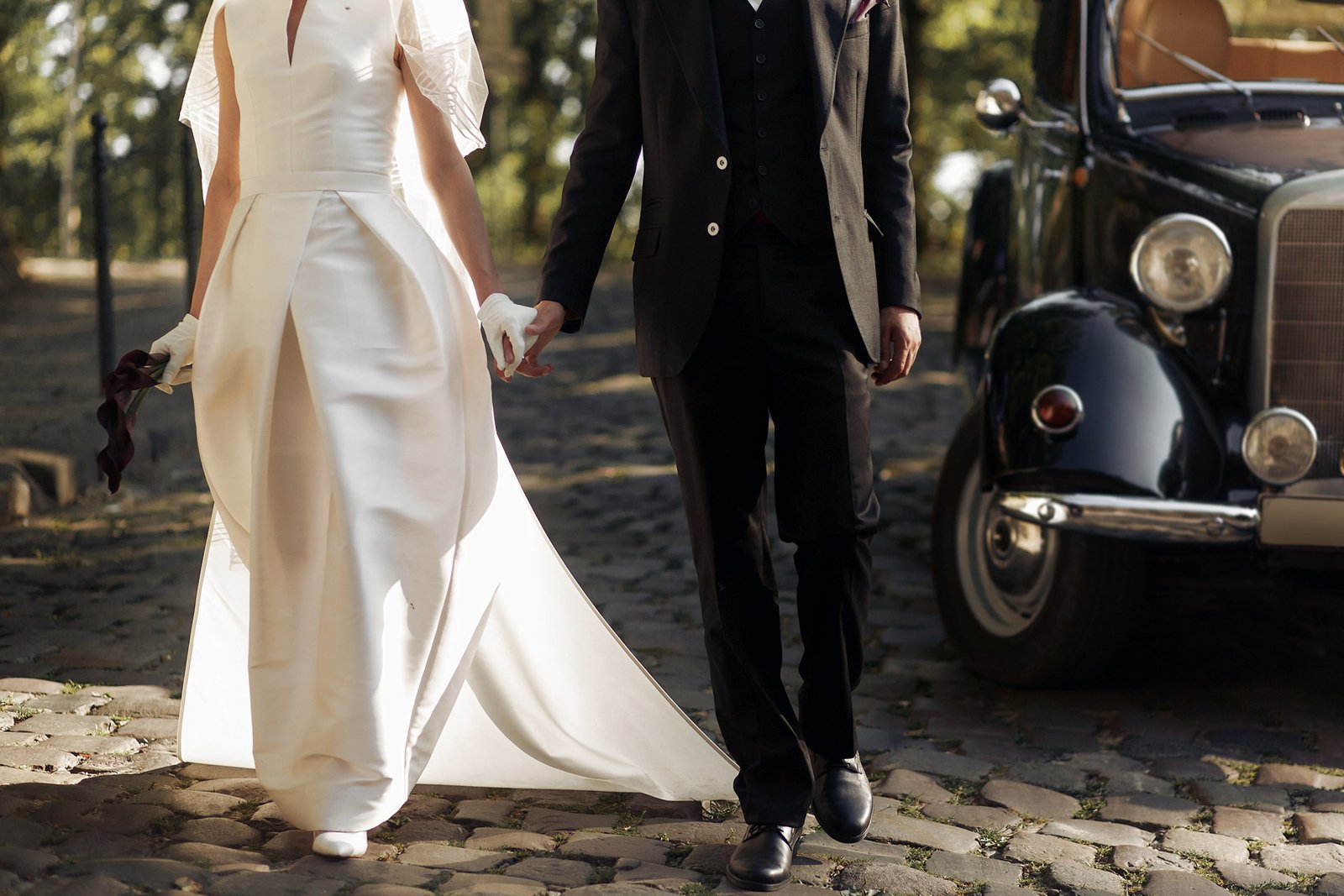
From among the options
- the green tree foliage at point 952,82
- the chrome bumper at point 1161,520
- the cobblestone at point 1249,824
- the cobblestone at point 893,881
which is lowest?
the cobblestone at point 1249,824

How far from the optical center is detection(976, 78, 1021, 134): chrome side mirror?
4918 mm

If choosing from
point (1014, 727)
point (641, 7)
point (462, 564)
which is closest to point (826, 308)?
point (641, 7)

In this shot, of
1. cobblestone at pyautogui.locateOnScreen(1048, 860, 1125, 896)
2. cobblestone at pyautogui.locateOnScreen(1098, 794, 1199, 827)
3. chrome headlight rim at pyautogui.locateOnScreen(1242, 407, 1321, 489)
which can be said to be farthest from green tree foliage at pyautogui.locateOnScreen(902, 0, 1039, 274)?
cobblestone at pyautogui.locateOnScreen(1048, 860, 1125, 896)

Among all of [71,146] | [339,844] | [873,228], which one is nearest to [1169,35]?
[873,228]

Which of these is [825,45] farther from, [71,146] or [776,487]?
[71,146]

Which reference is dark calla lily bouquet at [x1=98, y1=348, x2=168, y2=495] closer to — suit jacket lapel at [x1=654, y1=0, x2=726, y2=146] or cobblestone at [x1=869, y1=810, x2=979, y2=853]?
suit jacket lapel at [x1=654, y1=0, x2=726, y2=146]

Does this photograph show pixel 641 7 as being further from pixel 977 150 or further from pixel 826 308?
pixel 977 150

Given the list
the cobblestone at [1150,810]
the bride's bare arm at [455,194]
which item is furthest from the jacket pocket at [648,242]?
the cobblestone at [1150,810]

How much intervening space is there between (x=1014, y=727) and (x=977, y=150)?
2494 centimetres

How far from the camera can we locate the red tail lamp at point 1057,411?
3.90 metres

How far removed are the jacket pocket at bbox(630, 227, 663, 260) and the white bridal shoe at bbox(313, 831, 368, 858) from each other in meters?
1.27

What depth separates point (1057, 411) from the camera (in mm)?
3924

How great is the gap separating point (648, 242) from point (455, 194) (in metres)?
0.50

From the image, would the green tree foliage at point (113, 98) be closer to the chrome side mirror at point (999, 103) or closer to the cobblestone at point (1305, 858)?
the chrome side mirror at point (999, 103)
